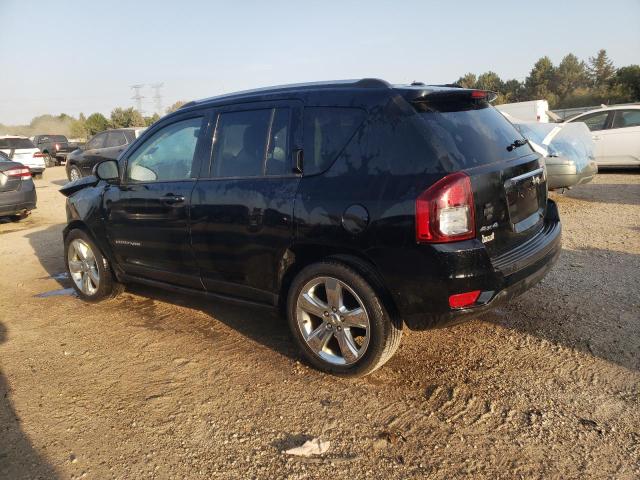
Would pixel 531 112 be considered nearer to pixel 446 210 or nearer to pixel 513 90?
pixel 446 210

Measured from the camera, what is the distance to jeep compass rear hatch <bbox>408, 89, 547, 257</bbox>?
2.79 metres

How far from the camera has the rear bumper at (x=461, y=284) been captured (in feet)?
8.84

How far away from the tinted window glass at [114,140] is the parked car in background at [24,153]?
196 inches

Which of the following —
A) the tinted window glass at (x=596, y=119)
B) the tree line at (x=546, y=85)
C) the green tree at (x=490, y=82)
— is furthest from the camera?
the green tree at (x=490, y=82)

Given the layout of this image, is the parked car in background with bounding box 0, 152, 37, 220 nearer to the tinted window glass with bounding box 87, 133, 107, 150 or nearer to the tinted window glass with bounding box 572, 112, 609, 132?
the tinted window glass with bounding box 87, 133, 107, 150

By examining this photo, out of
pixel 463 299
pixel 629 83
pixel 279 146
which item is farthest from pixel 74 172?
pixel 629 83

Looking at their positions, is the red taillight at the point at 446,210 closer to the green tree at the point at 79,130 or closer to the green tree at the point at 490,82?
the green tree at the point at 490,82

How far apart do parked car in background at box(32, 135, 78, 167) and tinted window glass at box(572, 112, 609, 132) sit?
25677 millimetres

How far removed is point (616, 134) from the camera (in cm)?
1086

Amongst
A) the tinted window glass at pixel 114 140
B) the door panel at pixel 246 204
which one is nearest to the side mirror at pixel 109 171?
the door panel at pixel 246 204

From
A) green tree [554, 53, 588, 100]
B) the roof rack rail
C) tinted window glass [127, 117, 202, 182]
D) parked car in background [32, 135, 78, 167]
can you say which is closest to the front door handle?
tinted window glass [127, 117, 202, 182]

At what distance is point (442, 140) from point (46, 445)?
274 centimetres

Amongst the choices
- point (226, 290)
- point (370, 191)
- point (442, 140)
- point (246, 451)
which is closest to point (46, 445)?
point (246, 451)

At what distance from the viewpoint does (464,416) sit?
2.72 metres
